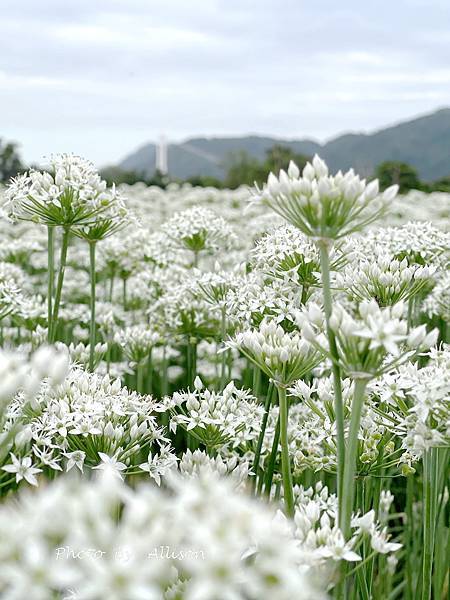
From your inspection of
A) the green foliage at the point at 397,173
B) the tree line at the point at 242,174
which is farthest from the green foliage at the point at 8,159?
the green foliage at the point at 397,173

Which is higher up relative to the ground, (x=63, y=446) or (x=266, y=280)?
(x=266, y=280)

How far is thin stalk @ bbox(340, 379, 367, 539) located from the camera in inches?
87.2

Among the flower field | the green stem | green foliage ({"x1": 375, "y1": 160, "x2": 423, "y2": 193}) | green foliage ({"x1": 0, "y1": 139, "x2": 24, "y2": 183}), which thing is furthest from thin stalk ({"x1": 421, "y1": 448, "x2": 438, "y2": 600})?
green foliage ({"x1": 375, "y1": 160, "x2": 423, "y2": 193})

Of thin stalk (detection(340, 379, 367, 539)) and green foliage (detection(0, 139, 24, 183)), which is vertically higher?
green foliage (detection(0, 139, 24, 183))

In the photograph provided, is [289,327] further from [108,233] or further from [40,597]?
[40,597]

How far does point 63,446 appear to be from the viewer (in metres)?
3.06

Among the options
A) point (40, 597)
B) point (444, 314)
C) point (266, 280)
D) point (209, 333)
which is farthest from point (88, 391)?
point (444, 314)

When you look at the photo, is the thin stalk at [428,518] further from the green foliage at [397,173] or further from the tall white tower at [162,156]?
the green foliage at [397,173]

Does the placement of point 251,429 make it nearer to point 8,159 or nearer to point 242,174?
point 8,159

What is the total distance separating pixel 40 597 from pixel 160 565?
210mm

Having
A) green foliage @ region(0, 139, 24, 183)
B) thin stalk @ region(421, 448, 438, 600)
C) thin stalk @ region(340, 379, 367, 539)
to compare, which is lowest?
thin stalk @ region(421, 448, 438, 600)

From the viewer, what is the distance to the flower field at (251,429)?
4.52 feet

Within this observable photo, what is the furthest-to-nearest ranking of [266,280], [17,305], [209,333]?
[209,333], [17,305], [266,280]

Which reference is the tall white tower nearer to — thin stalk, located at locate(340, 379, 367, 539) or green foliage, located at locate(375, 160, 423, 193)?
green foliage, located at locate(375, 160, 423, 193)
